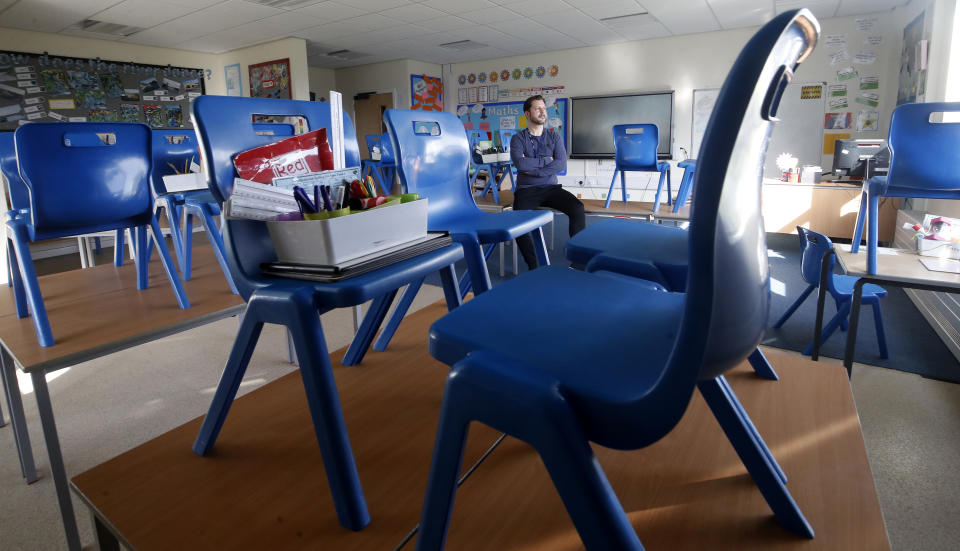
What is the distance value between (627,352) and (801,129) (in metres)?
7.84

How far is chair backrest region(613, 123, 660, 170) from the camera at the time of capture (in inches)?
180

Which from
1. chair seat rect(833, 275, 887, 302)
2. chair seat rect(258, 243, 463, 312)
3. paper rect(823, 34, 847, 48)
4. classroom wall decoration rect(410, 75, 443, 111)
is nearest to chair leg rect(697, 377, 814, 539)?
chair seat rect(258, 243, 463, 312)

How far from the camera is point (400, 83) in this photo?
9453mm

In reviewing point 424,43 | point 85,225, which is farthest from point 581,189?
point 85,225

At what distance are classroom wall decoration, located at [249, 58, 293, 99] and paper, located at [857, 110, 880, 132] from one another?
25.4 ft

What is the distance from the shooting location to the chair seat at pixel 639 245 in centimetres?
102

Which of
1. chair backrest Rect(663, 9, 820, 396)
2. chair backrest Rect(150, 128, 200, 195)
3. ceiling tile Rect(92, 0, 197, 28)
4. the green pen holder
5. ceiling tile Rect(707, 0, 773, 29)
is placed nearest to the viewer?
chair backrest Rect(663, 9, 820, 396)

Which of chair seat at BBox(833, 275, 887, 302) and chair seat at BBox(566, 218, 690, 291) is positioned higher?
chair seat at BBox(566, 218, 690, 291)

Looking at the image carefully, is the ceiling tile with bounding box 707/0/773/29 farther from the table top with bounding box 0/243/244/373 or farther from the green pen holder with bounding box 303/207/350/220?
the green pen holder with bounding box 303/207/350/220

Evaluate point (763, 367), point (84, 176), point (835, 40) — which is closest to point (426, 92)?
point (835, 40)

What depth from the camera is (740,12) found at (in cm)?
626

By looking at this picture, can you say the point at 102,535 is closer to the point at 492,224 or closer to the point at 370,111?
the point at 492,224

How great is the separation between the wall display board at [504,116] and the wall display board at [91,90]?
14.9ft

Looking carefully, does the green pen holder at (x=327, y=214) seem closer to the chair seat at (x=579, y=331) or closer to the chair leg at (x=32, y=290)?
the chair seat at (x=579, y=331)
